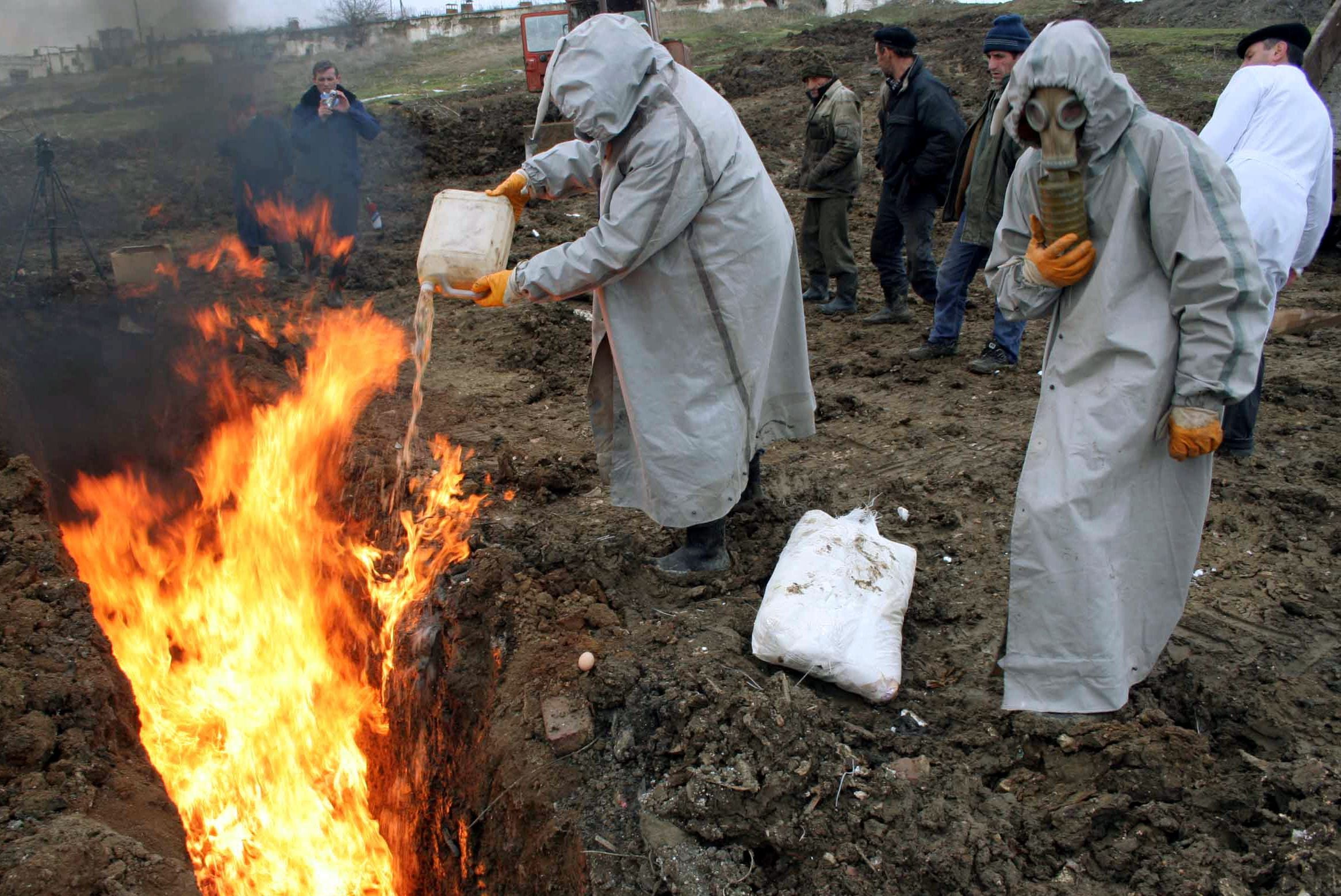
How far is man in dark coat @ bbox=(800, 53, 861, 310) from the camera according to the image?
694 cm

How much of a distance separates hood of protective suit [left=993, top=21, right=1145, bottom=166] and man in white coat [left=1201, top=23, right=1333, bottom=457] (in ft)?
5.75

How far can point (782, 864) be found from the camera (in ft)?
8.20

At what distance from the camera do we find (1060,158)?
8.18 feet

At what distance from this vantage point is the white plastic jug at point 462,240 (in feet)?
11.9

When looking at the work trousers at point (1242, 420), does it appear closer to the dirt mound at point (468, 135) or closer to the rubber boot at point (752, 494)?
the rubber boot at point (752, 494)

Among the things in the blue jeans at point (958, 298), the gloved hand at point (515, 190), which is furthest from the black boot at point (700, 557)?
the blue jeans at point (958, 298)

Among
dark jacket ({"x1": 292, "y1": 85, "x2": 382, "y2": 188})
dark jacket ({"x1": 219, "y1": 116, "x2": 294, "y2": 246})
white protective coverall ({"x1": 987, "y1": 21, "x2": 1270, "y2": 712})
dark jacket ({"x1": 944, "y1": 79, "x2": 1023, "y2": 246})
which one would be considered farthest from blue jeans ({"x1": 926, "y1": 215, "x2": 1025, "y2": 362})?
dark jacket ({"x1": 219, "y1": 116, "x2": 294, "y2": 246})

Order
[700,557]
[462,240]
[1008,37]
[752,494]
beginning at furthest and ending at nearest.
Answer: [1008,37] < [752,494] < [700,557] < [462,240]

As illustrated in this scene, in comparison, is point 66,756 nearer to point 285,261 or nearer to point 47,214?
point 285,261

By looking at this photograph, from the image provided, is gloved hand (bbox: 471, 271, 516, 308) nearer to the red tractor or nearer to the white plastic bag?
the white plastic bag

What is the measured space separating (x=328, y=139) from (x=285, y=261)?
5.34ft

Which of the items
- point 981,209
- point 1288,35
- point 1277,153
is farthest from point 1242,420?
point 981,209

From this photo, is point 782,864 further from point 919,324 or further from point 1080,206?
point 919,324

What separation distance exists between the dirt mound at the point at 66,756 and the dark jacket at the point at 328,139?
204 inches
